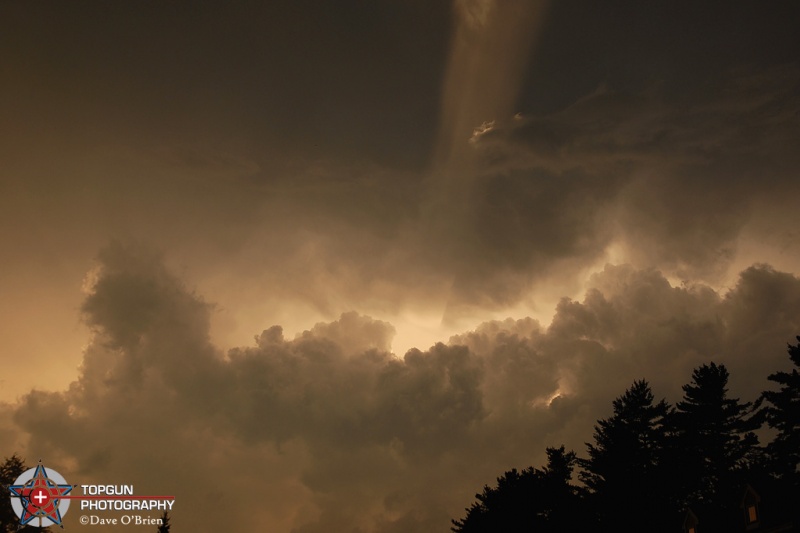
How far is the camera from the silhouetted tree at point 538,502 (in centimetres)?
7931

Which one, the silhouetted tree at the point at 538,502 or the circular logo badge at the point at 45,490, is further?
the silhouetted tree at the point at 538,502

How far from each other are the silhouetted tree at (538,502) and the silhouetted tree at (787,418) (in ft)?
84.0

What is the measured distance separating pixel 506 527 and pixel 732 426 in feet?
115

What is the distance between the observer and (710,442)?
6975 cm

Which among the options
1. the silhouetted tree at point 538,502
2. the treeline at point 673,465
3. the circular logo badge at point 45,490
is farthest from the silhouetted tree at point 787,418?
the circular logo badge at point 45,490

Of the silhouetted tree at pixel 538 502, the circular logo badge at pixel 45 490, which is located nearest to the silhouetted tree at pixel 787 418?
the silhouetted tree at pixel 538 502

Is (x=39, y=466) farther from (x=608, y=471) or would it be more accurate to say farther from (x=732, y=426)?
(x=732, y=426)

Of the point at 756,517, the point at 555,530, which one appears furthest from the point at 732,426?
the point at 756,517

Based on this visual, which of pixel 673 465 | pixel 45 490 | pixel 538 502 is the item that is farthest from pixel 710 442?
pixel 45 490

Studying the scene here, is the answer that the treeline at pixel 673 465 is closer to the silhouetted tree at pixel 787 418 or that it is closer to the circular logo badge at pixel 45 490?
the silhouetted tree at pixel 787 418

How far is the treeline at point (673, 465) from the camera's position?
6041cm

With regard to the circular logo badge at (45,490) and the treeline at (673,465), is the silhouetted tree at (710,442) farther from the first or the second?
the circular logo badge at (45,490)

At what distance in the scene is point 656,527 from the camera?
2530 inches

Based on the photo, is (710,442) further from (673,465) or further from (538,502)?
(538,502)
